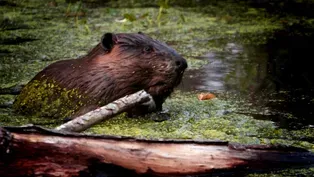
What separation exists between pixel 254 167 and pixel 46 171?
0.81m

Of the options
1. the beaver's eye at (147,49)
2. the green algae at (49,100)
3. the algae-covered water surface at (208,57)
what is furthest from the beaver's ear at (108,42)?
the algae-covered water surface at (208,57)

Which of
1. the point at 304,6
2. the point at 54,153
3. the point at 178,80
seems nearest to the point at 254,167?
the point at 54,153

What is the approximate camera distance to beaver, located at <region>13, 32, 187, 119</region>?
3.47 m

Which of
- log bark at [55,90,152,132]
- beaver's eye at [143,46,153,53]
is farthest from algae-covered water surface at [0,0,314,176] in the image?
beaver's eye at [143,46,153,53]

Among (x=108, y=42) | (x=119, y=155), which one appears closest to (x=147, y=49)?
(x=108, y=42)

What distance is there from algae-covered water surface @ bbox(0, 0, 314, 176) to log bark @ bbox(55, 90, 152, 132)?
18 cm

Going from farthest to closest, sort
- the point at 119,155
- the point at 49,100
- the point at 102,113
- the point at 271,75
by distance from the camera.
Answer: the point at 271,75, the point at 49,100, the point at 102,113, the point at 119,155

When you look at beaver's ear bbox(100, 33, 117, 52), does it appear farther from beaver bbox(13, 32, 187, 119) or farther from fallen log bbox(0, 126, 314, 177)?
fallen log bbox(0, 126, 314, 177)

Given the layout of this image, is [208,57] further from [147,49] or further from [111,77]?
[111,77]

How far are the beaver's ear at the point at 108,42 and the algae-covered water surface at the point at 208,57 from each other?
1.30 feet

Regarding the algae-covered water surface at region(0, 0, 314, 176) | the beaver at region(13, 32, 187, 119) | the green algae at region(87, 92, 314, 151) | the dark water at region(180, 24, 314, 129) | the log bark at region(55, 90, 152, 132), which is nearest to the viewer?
the log bark at region(55, 90, 152, 132)

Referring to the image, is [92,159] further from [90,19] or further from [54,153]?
[90,19]

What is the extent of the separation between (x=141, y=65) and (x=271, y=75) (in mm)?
1708

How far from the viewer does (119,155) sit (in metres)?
2.30
